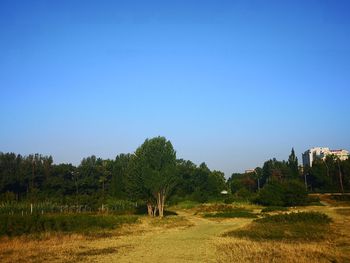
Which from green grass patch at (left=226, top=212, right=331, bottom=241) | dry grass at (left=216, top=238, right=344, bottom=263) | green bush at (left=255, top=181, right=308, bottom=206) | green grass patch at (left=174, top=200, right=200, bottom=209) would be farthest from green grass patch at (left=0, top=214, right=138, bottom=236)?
green grass patch at (left=174, top=200, right=200, bottom=209)

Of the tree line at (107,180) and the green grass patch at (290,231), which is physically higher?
the tree line at (107,180)

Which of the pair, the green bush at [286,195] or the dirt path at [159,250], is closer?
the dirt path at [159,250]

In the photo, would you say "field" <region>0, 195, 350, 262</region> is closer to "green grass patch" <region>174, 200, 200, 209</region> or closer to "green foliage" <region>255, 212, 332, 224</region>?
"green foliage" <region>255, 212, 332, 224</region>

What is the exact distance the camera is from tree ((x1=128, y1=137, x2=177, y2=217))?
45156mm

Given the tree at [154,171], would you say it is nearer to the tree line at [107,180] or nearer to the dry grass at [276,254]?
the tree line at [107,180]

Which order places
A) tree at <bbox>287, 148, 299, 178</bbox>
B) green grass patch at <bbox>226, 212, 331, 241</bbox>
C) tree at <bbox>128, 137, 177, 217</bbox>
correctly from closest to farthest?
green grass patch at <bbox>226, 212, 331, 241</bbox> < tree at <bbox>128, 137, 177, 217</bbox> < tree at <bbox>287, 148, 299, 178</bbox>

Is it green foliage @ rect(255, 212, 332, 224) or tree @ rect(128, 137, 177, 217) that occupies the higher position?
tree @ rect(128, 137, 177, 217)

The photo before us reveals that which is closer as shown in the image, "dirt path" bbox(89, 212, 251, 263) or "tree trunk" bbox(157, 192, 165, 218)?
"dirt path" bbox(89, 212, 251, 263)

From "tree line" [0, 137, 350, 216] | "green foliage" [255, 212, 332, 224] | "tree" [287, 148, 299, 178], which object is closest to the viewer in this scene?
"green foliage" [255, 212, 332, 224]

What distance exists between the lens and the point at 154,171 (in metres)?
45.0

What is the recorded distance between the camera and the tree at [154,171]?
45156mm

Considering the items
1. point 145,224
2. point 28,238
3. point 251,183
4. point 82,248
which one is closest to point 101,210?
point 145,224

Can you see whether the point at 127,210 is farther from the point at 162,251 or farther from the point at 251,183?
the point at 251,183

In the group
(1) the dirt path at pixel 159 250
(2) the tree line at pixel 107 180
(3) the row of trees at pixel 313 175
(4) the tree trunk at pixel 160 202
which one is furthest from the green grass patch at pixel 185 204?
(1) the dirt path at pixel 159 250
